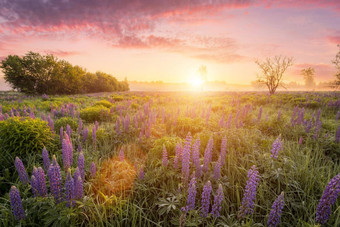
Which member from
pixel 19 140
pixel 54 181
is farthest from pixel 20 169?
pixel 19 140

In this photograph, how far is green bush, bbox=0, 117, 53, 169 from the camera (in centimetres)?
412

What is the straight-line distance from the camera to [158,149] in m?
4.35

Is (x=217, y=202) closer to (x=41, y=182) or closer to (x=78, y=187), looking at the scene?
(x=78, y=187)

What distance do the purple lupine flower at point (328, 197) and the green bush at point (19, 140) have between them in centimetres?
544

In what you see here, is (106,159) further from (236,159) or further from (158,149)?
(236,159)

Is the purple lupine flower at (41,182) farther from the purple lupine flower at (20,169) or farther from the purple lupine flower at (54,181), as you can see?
the purple lupine flower at (20,169)

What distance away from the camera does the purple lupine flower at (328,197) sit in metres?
1.86

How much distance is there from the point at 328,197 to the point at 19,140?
20.6ft

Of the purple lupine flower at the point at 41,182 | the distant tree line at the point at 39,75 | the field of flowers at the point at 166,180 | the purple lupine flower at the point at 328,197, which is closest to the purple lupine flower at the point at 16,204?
the field of flowers at the point at 166,180

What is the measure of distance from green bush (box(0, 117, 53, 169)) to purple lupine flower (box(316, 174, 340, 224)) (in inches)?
214

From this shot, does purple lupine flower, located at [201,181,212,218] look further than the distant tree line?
No

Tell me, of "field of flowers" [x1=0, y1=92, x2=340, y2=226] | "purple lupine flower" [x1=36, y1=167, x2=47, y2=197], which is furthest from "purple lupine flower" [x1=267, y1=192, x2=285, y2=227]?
"purple lupine flower" [x1=36, y1=167, x2=47, y2=197]

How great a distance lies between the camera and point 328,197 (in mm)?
1900

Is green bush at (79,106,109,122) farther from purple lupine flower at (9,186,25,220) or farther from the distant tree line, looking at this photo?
the distant tree line
